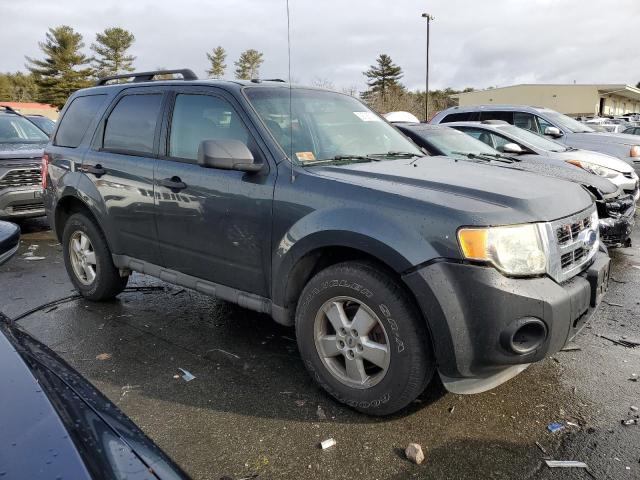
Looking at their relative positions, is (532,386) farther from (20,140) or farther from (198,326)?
(20,140)

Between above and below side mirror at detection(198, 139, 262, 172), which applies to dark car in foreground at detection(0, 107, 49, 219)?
below

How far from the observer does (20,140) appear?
29.8 feet

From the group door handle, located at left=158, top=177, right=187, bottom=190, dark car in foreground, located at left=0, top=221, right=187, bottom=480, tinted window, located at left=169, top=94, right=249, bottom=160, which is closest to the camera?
dark car in foreground, located at left=0, top=221, right=187, bottom=480

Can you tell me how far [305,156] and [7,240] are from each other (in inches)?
67.2

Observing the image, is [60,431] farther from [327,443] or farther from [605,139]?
[605,139]

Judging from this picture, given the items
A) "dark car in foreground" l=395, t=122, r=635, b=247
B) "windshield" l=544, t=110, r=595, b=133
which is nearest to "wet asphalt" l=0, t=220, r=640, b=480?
"dark car in foreground" l=395, t=122, r=635, b=247

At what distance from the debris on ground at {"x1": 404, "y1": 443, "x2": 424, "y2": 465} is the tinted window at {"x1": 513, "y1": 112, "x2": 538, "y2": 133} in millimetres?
9312

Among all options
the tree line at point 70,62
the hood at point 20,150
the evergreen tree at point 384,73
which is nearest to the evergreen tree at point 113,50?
the tree line at point 70,62

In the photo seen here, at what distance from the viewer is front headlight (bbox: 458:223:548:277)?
2414 mm

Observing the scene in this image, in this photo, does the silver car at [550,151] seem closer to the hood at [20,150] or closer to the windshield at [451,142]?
the windshield at [451,142]

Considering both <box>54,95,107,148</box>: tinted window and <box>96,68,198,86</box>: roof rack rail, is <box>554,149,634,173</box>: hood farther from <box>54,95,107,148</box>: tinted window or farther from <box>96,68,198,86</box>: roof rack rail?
<box>54,95,107,148</box>: tinted window

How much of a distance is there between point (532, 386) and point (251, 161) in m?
2.25

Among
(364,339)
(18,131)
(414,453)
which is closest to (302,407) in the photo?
(364,339)

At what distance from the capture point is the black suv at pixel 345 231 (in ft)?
8.08
